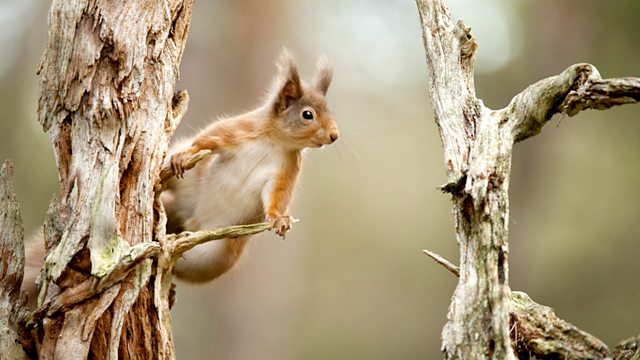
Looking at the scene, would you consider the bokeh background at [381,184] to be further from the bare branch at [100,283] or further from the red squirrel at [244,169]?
the bare branch at [100,283]

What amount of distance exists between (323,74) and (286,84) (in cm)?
21

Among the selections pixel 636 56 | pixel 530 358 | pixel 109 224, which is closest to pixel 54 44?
pixel 109 224

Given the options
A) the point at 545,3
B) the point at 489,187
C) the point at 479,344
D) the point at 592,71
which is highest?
the point at 545,3

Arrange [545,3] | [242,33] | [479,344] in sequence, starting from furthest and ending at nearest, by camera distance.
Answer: [545,3] → [242,33] → [479,344]

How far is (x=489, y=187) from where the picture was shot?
5.69 feet

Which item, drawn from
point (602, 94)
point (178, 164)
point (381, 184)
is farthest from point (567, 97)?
→ point (381, 184)

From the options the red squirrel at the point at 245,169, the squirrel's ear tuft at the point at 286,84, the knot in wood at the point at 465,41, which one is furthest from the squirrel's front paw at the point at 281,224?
the knot in wood at the point at 465,41

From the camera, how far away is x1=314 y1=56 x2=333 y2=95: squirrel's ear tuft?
10.2 feet

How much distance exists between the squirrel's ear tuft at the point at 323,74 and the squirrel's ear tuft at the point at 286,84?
0.48 feet

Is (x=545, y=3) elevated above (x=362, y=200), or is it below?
above

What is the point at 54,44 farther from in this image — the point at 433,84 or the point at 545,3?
the point at 545,3

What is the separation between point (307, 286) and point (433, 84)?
7011mm

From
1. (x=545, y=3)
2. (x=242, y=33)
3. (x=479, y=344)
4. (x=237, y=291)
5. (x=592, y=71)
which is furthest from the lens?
(x=545, y=3)

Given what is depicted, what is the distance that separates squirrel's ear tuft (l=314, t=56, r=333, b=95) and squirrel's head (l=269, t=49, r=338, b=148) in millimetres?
59
